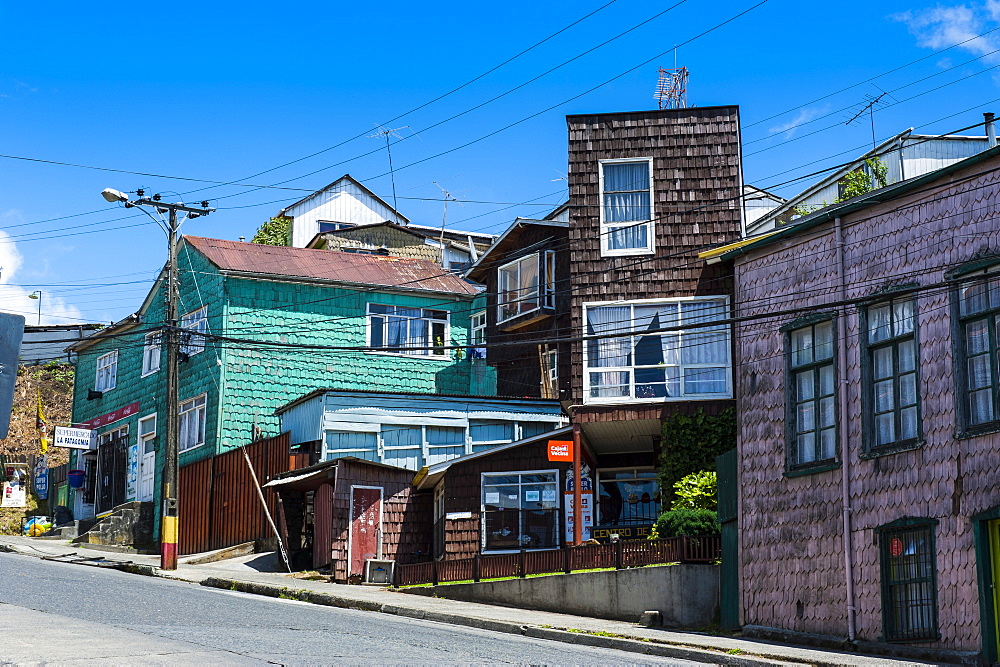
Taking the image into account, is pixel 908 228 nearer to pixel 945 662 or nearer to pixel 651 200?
pixel 945 662

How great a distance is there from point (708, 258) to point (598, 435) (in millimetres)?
4975

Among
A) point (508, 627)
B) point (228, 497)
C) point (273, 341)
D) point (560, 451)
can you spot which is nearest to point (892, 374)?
point (508, 627)

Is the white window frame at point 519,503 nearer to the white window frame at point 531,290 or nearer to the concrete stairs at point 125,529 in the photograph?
the white window frame at point 531,290

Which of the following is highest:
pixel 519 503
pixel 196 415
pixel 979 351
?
pixel 196 415

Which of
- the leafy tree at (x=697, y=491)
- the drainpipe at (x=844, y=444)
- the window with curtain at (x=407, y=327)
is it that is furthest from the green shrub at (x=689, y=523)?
the window with curtain at (x=407, y=327)

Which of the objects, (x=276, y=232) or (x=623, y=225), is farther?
(x=276, y=232)

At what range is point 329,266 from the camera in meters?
39.8

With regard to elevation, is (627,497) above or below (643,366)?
below

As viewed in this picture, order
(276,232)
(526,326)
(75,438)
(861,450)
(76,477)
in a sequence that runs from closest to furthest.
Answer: (861,450) < (526,326) < (75,438) < (76,477) < (276,232)

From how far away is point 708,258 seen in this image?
2803 cm

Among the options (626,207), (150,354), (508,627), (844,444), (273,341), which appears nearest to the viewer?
(844,444)

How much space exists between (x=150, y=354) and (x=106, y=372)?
4.78 meters

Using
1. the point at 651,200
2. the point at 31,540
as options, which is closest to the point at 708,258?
the point at 651,200

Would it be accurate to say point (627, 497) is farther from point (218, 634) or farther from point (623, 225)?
point (218, 634)
